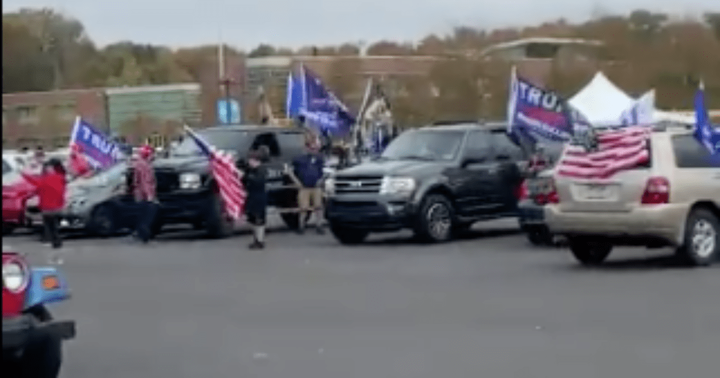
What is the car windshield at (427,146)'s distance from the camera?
22.6m

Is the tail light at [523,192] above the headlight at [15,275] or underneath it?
underneath

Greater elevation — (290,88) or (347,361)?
(290,88)

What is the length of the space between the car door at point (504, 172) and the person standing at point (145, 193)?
586 cm

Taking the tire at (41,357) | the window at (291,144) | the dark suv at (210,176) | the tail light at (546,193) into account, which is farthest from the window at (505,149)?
the tire at (41,357)

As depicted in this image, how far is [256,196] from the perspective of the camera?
22.2m

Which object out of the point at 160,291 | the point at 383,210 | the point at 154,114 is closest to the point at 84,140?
the point at 383,210

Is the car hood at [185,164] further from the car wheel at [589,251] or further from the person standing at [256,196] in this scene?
the car wheel at [589,251]

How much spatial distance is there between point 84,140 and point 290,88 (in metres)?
5.56

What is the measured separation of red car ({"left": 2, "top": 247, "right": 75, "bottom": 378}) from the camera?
7344 mm

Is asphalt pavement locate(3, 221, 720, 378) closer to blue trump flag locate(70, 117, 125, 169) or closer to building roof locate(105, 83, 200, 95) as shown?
blue trump flag locate(70, 117, 125, 169)

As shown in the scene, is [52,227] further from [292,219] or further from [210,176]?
[292,219]

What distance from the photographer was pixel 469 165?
22500 mm

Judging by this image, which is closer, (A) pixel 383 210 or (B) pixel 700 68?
(A) pixel 383 210

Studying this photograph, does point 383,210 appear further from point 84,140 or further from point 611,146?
point 84,140
